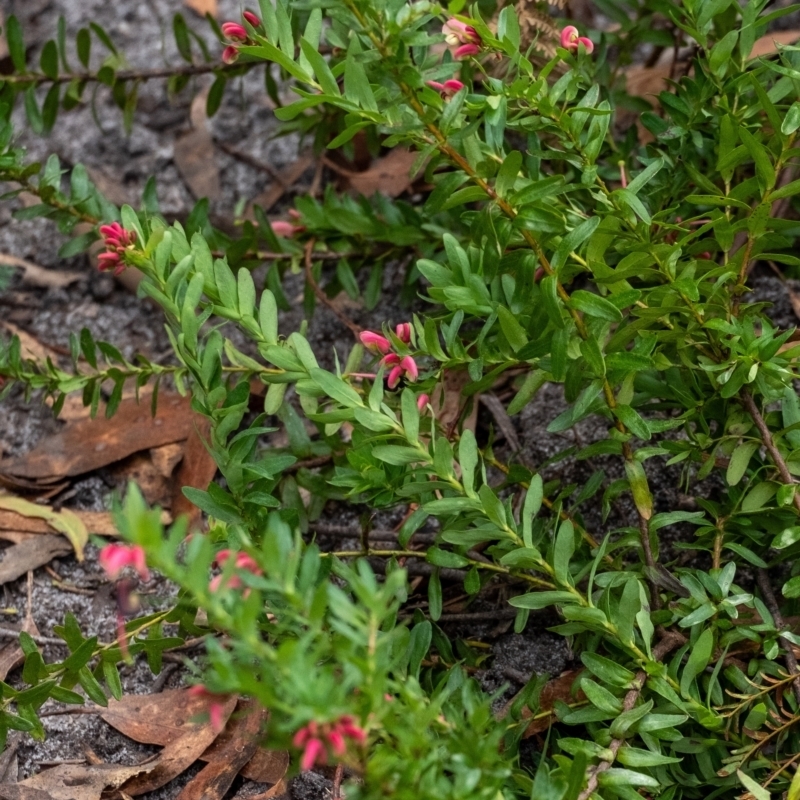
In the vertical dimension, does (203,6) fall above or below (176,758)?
above

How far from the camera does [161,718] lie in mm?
1922

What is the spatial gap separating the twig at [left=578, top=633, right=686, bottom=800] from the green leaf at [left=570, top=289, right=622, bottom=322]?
0.53m

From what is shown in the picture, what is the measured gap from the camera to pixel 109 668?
1681 millimetres

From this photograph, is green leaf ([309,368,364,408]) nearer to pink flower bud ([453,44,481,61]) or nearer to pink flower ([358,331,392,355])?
pink flower ([358,331,392,355])

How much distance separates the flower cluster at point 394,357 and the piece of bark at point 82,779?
2.95ft

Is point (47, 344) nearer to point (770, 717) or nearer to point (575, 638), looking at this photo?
point (575, 638)

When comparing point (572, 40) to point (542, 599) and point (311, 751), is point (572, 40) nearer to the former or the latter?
point (542, 599)

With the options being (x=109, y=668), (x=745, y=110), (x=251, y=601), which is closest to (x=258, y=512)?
(x=109, y=668)

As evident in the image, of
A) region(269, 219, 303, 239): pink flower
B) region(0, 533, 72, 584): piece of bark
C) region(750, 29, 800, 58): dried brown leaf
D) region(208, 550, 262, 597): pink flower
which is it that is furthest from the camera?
region(750, 29, 800, 58): dried brown leaf

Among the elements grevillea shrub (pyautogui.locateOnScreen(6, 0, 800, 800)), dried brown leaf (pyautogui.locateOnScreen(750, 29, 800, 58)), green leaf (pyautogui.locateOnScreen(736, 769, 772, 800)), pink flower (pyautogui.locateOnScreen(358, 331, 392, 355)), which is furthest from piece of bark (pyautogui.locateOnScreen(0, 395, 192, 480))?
dried brown leaf (pyautogui.locateOnScreen(750, 29, 800, 58))

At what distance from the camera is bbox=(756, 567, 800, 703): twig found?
1562 millimetres

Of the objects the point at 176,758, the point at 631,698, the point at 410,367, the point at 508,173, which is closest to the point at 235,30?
the point at 508,173

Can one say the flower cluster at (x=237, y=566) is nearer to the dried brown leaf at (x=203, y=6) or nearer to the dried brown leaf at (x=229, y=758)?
the dried brown leaf at (x=229, y=758)

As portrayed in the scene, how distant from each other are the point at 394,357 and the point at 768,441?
0.63 metres
